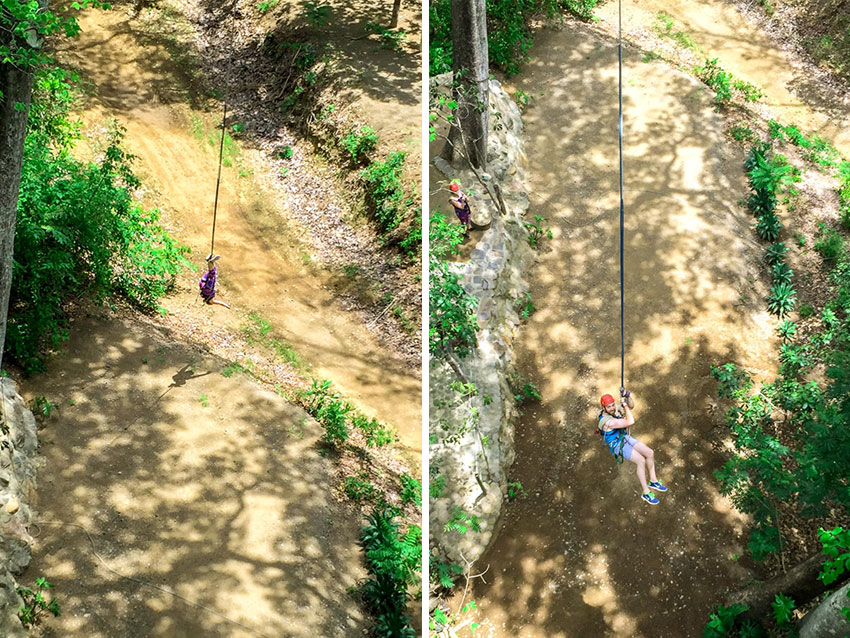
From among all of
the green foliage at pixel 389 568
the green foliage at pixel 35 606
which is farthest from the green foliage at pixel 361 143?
the green foliage at pixel 35 606

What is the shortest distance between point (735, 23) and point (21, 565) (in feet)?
50.9

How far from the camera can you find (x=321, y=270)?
12602 millimetres

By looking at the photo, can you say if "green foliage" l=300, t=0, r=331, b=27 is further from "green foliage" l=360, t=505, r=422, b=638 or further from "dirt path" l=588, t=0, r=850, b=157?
"green foliage" l=360, t=505, r=422, b=638

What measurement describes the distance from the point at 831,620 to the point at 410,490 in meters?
5.20

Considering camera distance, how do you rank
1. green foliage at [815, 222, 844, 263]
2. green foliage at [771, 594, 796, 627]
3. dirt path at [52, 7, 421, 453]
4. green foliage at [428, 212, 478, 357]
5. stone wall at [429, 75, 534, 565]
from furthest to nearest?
1. dirt path at [52, 7, 421, 453]
2. green foliage at [815, 222, 844, 263]
3. green foliage at [428, 212, 478, 357]
4. stone wall at [429, 75, 534, 565]
5. green foliage at [771, 594, 796, 627]

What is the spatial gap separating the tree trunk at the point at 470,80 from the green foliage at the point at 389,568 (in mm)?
5239

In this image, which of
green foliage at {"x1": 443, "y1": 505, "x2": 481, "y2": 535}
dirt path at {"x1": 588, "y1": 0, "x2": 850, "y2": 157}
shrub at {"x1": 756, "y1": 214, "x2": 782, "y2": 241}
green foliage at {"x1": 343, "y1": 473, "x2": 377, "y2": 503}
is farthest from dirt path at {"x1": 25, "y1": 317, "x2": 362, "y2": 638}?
dirt path at {"x1": 588, "y1": 0, "x2": 850, "y2": 157}

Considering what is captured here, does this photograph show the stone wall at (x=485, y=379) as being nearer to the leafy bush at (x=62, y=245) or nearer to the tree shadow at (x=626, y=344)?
the tree shadow at (x=626, y=344)

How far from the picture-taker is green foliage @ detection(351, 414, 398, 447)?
1033 centimetres

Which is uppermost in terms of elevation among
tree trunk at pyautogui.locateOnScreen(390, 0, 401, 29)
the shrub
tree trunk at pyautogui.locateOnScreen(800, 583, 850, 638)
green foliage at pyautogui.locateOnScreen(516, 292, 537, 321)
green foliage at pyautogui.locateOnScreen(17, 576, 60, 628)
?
tree trunk at pyautogui.locateOnScreen(390, 0, 401, 29)

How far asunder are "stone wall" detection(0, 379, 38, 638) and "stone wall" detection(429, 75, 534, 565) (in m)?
4.34

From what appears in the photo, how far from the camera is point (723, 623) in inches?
310

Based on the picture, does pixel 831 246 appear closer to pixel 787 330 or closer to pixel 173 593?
pixel 787 330

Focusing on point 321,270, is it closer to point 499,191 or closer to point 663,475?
point 499,191
